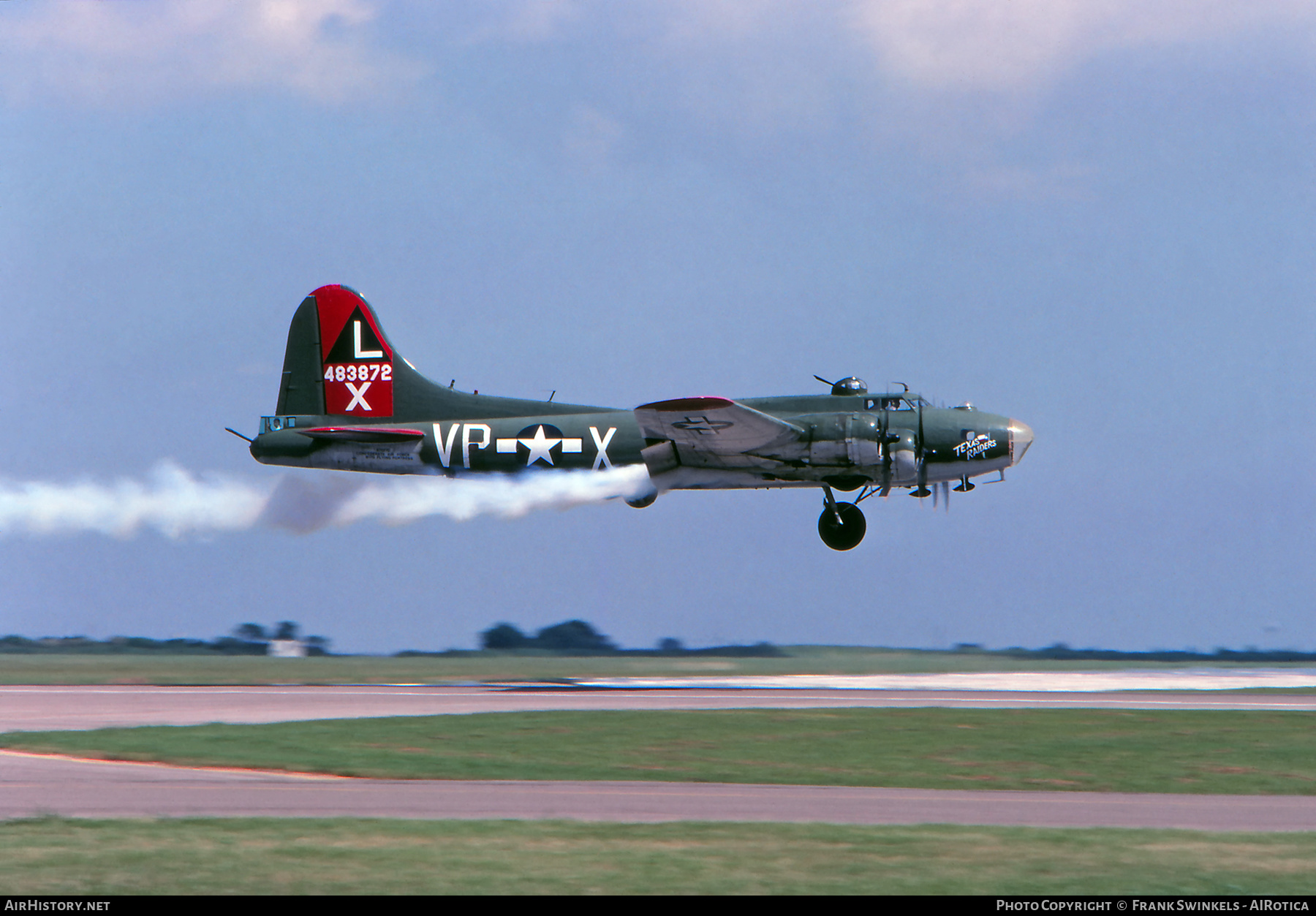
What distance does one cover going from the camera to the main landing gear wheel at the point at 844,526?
40062 millimetres

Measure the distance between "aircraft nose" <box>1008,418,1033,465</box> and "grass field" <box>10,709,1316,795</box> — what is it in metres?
9.91

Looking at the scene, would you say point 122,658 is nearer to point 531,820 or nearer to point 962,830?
point 531,820

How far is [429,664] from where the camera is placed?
160 feet

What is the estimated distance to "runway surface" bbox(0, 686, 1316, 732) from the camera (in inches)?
1164

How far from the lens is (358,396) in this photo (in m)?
42.7

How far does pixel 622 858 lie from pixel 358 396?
30855 millimetres

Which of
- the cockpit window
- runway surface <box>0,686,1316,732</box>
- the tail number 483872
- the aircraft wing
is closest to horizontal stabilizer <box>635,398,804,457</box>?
the aircraft wing

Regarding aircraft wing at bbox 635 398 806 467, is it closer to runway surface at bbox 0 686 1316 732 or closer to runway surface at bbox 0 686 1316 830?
runway surface at bbox 0 686 1316 732

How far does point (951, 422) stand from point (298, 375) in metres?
21.1

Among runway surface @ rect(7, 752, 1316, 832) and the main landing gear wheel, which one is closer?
runway surface @ rect(7, 752, 1316, 832)

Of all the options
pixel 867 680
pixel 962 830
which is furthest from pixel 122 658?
pixel 962 830

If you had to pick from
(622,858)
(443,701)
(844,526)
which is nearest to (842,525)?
(844,526)

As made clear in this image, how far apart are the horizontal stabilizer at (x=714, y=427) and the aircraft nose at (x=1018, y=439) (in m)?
6.27

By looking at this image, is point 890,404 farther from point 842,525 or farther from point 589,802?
point 589,802
